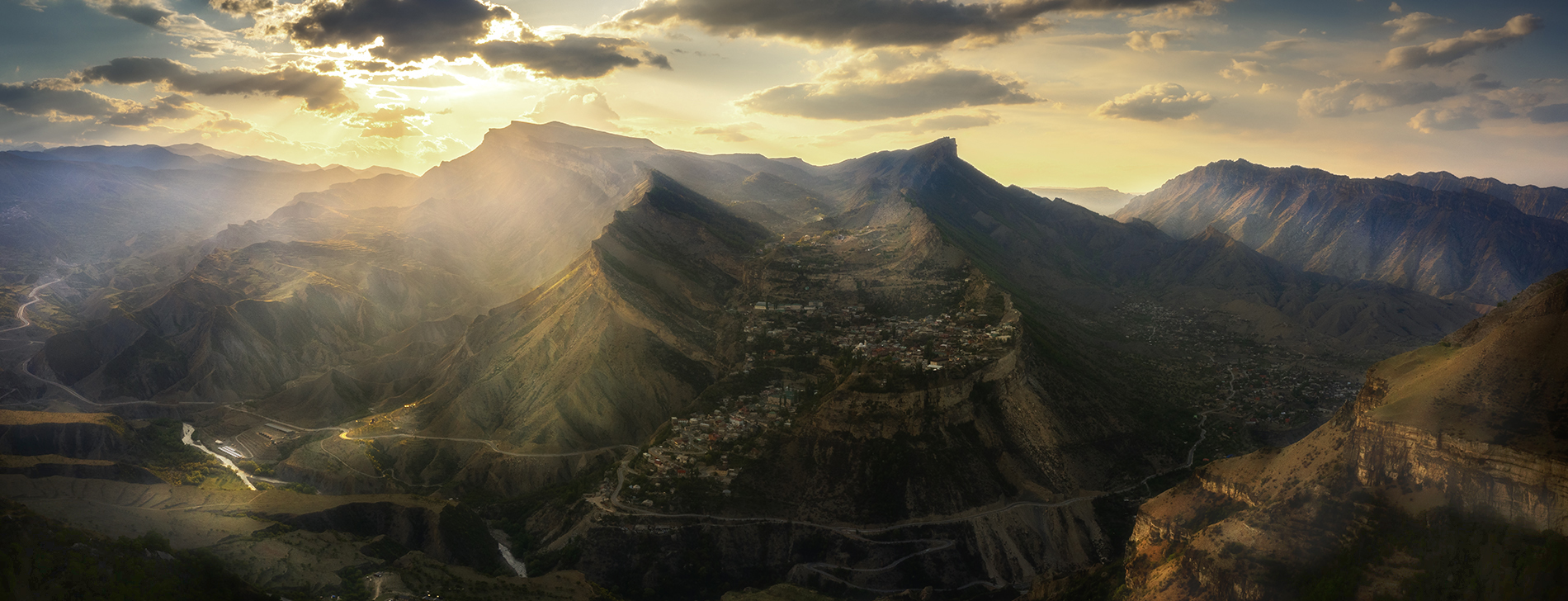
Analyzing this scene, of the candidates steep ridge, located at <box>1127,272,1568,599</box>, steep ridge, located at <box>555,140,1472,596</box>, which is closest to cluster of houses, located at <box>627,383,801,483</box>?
steep ridge, located at <box>555,140,1472,596</box>

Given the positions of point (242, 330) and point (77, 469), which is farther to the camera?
point (242, 330)

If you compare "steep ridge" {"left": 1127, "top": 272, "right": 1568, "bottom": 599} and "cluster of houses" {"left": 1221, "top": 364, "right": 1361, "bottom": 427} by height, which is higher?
"steep ridge" {"left": 1127, "top": 272, "right": 1568, "bottom": 599}

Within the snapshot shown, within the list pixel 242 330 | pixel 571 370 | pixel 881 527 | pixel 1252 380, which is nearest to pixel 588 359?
pixel 571 370

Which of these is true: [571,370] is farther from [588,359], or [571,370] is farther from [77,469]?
[77,469]

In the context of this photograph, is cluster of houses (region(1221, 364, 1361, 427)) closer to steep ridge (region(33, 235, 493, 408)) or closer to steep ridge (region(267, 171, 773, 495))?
steep ridge (region(267, 171, 773, 495))

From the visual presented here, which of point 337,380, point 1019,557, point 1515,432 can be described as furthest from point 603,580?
point 337,380

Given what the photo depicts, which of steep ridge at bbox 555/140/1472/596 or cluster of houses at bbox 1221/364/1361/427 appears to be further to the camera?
cluster of houses at bbox 1221/364/1361/427

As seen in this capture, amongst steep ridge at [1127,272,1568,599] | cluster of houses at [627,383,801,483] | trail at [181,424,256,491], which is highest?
steep ridge at [1127,272,1568,599]

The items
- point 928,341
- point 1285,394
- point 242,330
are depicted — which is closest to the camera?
point 928,341

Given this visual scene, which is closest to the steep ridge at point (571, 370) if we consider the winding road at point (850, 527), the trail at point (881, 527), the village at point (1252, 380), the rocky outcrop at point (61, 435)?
the winding road at point (850, 527)

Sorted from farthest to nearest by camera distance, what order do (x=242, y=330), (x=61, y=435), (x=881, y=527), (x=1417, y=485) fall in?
(x=242, y=330) → (x=61, y=435) → (x=881, y=527) → (x=1417, y=485)
